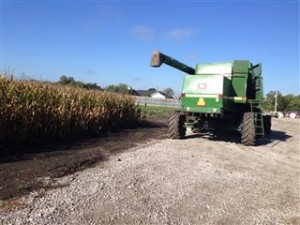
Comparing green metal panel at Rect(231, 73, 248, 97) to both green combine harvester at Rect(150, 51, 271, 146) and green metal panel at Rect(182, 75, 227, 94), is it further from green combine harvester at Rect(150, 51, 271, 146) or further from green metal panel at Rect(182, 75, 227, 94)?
green metal panel at Rect(182, 75, 227, 94)

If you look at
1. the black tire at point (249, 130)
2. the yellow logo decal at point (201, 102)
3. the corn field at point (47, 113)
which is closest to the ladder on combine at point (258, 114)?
the black tire at point (249, 130)

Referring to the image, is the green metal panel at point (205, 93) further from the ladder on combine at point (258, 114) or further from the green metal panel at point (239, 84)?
the ladder on combine at point (258, 114)

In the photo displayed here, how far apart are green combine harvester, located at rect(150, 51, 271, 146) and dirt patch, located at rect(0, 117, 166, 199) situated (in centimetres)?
277

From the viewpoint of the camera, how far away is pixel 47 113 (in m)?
10.4

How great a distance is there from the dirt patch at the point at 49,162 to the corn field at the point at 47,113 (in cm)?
53

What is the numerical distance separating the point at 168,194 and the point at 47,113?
17.3 ft

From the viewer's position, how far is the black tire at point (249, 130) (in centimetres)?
1309

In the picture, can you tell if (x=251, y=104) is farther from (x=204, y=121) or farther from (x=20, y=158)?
(x=20, y=158)

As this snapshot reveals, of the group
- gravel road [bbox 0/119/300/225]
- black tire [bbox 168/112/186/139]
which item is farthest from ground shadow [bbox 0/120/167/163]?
black tire [bbox 168/112/186/139]

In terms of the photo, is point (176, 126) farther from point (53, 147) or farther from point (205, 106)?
point (53, 147)

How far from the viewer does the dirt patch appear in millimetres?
6211

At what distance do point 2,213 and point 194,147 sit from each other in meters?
7.89

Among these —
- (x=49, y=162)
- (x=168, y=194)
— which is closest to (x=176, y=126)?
(x=49, y=162)

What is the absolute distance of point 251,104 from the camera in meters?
14.4
